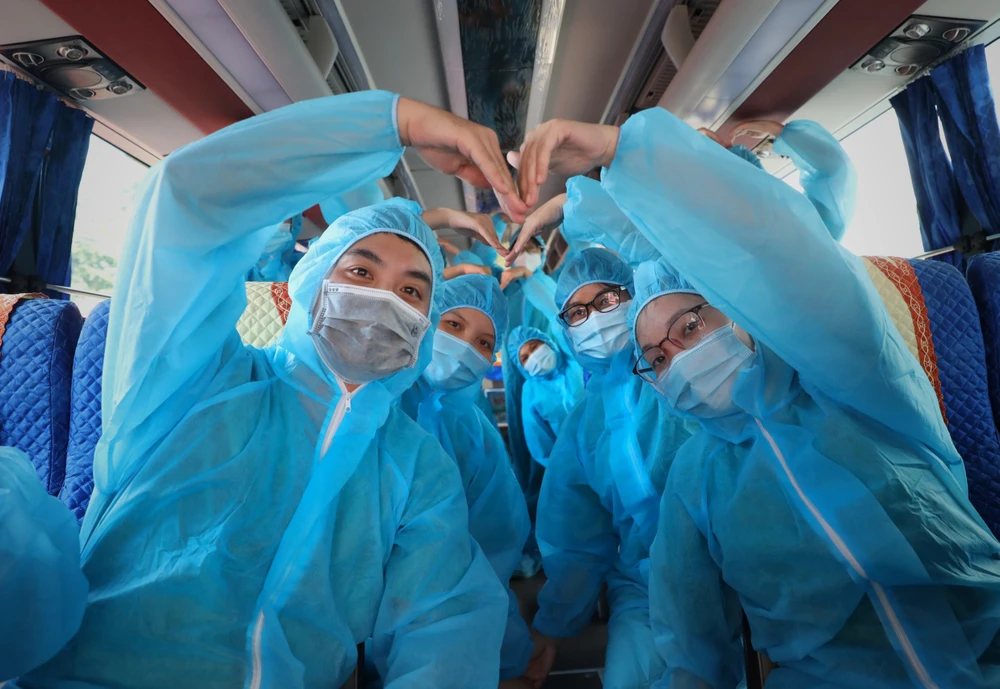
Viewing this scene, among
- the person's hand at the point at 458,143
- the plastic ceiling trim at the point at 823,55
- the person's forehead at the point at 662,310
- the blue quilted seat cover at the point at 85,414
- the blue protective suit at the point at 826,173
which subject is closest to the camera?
the person's hand at the point at 458,143

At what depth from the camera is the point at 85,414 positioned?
1.63 metres

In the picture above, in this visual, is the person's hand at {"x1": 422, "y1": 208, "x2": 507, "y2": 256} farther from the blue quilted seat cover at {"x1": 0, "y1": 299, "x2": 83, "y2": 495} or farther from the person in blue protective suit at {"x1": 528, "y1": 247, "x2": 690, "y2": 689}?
the blue quilted seat cover at {"x1": 0, "y1": 299, "x2": 83, "y2": 495}

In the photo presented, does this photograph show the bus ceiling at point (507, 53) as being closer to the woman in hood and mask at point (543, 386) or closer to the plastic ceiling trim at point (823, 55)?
the plastic ceiling trim at point (823, 55)

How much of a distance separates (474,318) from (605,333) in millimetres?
608

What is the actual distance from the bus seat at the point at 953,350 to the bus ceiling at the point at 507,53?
46.0 inches

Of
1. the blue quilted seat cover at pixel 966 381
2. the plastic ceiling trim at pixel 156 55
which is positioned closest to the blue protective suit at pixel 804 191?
the blue quilted seat cover at pixel 966 381

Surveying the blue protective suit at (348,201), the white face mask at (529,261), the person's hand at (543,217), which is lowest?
the white face mask at (529,261)

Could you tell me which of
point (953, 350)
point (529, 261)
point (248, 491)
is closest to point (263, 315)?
point (248, 491)

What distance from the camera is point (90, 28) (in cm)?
206

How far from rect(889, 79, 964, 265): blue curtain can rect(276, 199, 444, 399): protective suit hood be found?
3.04 metres

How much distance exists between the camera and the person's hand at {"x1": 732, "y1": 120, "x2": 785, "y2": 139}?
2355mm

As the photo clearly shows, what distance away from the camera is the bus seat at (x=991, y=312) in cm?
178

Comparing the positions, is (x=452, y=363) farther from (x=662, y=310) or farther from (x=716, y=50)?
(x=716, y=50)

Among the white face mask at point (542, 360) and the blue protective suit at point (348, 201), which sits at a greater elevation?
the blue protective suit at point (348, 201)
